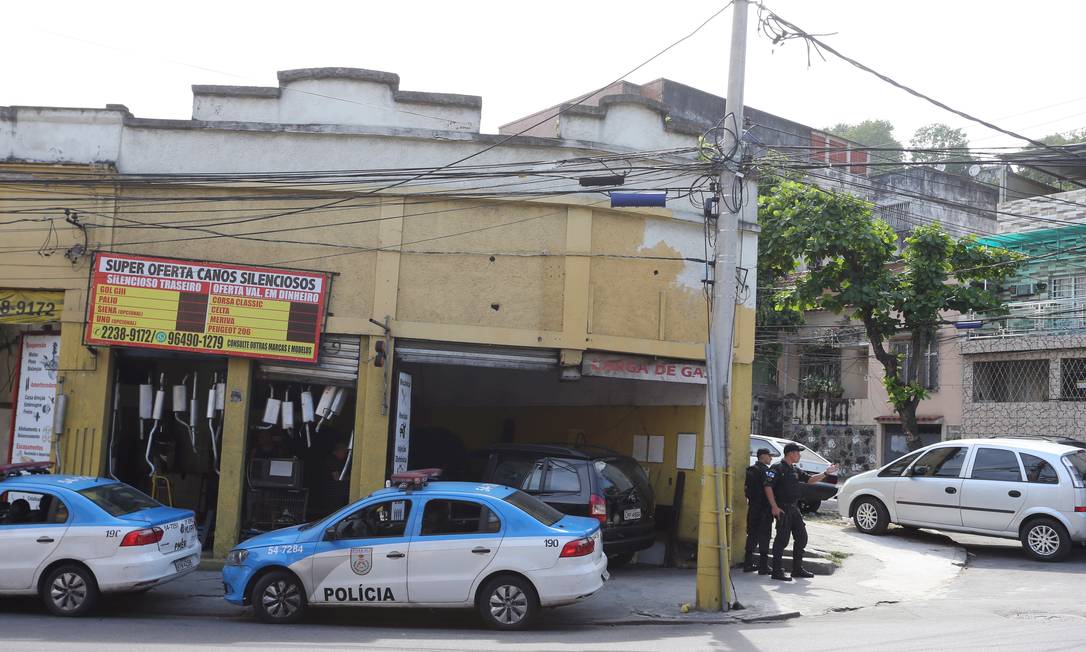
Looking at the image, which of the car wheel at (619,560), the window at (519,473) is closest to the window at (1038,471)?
the car wheel at (619,560)

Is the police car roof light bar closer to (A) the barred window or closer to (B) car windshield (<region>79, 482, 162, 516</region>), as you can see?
(B) car windshield (<region>79, 482, 162, 516</region>)

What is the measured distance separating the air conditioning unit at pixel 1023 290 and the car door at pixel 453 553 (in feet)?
68.1

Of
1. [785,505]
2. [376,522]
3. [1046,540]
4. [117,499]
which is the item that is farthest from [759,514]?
[117,499]

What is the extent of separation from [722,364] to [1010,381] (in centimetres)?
1793

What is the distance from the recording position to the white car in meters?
12.8

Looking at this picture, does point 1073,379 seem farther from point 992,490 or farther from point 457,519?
point 457,519

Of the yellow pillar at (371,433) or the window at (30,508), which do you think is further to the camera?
the yellow pillar at (371,433)

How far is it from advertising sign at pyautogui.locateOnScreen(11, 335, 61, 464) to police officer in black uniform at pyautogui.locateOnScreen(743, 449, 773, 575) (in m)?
9.53

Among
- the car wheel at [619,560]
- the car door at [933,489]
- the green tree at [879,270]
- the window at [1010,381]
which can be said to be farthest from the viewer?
the window at [1010,381]


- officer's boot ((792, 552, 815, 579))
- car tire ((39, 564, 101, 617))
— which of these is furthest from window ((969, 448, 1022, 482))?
car tire ((39, 564, 101, 617))

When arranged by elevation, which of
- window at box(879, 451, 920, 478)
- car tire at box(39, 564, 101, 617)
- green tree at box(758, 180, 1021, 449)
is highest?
green tree at box(758, 180, 1021, 449)

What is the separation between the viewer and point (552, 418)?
1747cm

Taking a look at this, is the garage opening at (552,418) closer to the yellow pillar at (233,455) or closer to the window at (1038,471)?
the yellow pillar at (233,455)

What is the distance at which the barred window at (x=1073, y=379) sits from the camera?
2286 centimetres
